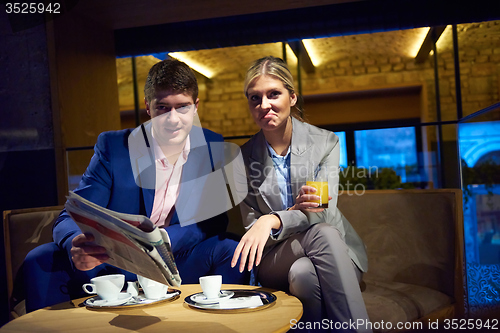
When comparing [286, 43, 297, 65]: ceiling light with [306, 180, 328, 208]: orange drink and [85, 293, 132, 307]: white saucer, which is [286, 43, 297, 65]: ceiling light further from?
[85, 293, 132, 307]: white saucer

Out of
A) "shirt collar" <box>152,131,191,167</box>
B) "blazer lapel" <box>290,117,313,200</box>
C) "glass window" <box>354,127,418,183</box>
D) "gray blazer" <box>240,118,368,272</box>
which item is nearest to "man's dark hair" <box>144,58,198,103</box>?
"shirt collar" <box>152,131,191,167</box>

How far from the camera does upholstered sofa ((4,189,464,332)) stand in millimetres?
1731

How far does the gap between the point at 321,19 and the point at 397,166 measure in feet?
8.05

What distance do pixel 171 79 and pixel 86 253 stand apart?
78cm

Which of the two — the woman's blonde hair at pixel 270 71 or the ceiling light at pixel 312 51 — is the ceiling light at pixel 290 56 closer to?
the ceiling light at pixel 312 51

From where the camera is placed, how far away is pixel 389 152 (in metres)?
5.22

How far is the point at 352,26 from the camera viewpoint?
361 cm

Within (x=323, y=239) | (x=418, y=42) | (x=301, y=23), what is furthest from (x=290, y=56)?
(x=323, y=239)

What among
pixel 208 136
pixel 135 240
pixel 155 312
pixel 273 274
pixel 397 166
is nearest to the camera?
pixel 135 240

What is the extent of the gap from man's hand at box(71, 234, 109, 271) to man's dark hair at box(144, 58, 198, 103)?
0.70 m

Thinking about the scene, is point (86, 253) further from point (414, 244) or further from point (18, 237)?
point (414, 244)

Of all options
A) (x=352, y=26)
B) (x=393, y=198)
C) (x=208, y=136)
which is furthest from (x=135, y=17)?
(x=393, y=198)

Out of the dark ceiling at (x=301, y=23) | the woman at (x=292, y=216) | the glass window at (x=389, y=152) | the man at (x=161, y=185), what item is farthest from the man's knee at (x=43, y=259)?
the glass window at (x=389, y=152)

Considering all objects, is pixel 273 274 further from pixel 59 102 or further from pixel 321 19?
pixel 321 19
